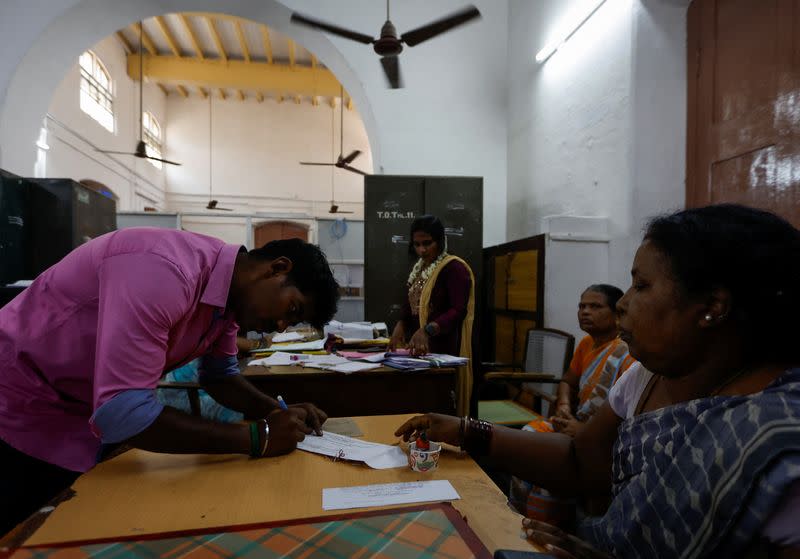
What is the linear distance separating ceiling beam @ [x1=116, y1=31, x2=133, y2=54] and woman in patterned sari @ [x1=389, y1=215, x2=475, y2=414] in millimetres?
9397

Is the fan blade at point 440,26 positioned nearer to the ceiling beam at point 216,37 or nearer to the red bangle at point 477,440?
the red bangle at point 477,440

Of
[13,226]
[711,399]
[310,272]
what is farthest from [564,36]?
[13,226]

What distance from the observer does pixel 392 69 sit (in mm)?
4238

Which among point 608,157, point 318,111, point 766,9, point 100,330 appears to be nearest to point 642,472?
point 100,330

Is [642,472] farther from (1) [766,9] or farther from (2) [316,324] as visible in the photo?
(1) [766,9]

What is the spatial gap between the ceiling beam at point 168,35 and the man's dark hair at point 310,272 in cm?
924

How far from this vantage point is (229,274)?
1.17 meters

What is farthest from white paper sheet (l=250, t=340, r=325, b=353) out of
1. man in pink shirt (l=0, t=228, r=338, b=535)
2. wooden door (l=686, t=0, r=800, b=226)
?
wooden door (l=686, t=0, r=800, b=226)

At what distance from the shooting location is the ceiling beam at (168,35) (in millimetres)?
8484

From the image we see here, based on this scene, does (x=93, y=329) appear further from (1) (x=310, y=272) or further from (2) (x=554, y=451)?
(2) (x=554, y=451)

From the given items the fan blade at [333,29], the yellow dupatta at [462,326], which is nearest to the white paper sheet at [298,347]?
the yellow dupatta at [462,326]

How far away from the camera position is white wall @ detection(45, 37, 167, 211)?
699 centimetres

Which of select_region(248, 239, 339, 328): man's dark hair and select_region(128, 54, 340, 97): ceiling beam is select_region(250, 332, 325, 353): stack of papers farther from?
select_region(128, 54, 340, 97): ceiling beam

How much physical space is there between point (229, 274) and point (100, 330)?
1.03 ft
